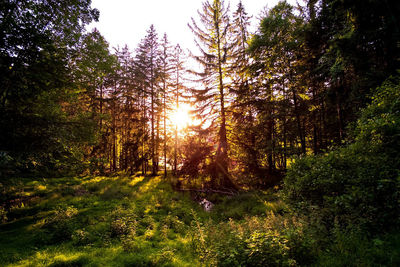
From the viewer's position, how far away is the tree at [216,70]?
1431cm

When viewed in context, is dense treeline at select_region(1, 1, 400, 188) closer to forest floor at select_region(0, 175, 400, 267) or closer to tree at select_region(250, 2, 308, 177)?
tree at select_region(250, 2, 308, 177)

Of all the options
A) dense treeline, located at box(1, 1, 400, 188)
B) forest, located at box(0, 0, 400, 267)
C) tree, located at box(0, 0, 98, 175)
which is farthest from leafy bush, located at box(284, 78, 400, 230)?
tree, located at box(0, 0, 98, 175)

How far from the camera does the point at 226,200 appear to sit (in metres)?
11.9

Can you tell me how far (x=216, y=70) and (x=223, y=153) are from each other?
291 inches

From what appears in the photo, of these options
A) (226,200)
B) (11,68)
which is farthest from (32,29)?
(226,200)

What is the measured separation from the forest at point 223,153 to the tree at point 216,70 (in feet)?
0.37

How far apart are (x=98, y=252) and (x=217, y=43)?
51.7 feet

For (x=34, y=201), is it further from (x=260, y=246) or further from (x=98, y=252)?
(x=260, y=246)

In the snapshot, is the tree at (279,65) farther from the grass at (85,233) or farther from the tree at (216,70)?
the grass at (85,233)

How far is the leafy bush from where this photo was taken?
13.6 ft

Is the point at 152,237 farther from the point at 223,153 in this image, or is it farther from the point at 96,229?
the point at 223,153

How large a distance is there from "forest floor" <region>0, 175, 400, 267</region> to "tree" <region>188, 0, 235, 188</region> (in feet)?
12.4

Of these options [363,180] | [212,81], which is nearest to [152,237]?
[363,180]

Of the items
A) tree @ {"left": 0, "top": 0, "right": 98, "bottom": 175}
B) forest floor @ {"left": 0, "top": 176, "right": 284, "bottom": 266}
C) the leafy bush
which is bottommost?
forest floor @ {"left": 0, "top": 176, "right": 284, "bottom": 266}
